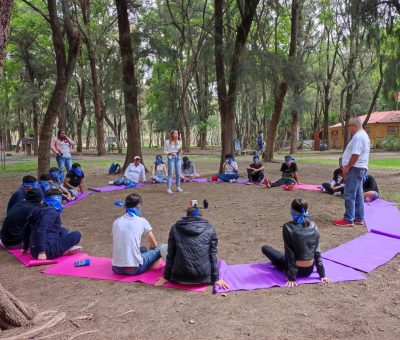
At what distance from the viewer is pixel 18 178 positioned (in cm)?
1365

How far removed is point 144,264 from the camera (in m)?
4.43

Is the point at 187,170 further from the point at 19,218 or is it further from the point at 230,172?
the point at 19,218

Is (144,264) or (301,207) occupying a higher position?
(301,207)

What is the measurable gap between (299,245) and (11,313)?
280 cm

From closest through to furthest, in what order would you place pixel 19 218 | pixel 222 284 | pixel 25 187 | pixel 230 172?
pixel 222 284, pixel 19 218, pixel 25 187, pixel 230 172

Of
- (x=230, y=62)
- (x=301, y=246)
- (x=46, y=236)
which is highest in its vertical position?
(x=230, y=62)

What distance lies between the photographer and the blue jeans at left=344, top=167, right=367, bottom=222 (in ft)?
21.1

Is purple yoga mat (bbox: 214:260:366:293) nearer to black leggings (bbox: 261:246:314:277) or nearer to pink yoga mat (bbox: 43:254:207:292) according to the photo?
black leggings (bbox: 261:246:314:277)

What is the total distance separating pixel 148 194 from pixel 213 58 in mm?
6061

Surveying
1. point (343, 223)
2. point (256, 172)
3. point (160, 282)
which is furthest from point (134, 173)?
point (160, 282)

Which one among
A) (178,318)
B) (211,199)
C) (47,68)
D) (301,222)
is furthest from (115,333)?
(47,68)

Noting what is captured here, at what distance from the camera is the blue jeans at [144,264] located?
4.36 meters

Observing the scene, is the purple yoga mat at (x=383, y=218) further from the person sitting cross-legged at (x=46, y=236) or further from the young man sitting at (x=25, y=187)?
the young man sitting at (x=25, y=187)

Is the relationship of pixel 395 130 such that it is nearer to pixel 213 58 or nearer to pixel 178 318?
pixel 213 58
